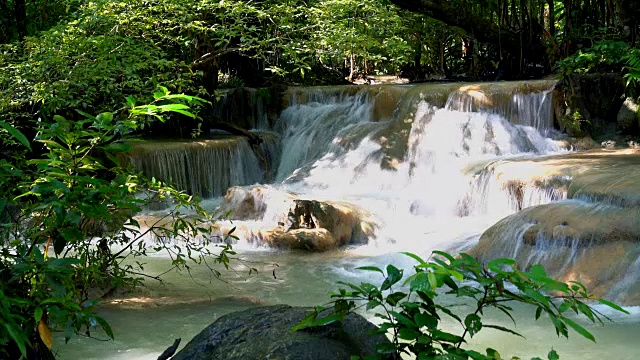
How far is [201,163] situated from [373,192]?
3.00 m

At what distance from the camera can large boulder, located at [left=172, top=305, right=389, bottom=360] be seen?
2.57 metres

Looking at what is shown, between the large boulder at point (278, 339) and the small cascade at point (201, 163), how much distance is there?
890 cm

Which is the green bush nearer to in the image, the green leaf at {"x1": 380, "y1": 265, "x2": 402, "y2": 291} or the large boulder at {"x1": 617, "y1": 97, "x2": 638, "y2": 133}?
the large boulder at {"x1": 617, "y1": 97, "x2": 638, "y2": 133}

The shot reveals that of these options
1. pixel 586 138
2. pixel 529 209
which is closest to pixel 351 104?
pixel 586 138

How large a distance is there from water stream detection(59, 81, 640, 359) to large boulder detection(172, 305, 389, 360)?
79.1 inches

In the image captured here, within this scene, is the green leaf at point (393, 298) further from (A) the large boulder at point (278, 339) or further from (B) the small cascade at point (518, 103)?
(B) the small cascade at point (518, 103)

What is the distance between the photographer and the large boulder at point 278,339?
8.43 ft

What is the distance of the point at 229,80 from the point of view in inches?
694

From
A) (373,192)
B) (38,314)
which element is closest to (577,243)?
(373,192)

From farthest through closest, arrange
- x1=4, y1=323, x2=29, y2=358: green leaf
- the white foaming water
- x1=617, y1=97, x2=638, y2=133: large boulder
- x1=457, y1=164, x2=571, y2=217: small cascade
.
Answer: x1=617, y1=97, x2=638, y2=133: large boulder → the white foaming water → x1=457, y1=164, x2=571, y2=217: small cascade → x1=4, y1=323, x2=29, y2=358: green leaf

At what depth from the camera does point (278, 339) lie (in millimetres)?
2672

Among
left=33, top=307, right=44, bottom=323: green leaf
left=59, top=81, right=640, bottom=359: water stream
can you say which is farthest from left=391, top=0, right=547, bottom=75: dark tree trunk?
left=33, top=307, right=44, bottom=323: green leaf

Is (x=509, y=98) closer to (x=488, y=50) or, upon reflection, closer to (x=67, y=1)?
(x=488, y=50)

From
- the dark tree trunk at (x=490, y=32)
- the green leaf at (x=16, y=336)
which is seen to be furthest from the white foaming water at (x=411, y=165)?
the green leaf at (x=16, y=336)
